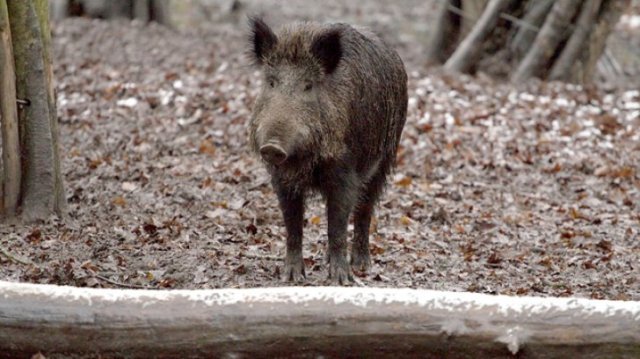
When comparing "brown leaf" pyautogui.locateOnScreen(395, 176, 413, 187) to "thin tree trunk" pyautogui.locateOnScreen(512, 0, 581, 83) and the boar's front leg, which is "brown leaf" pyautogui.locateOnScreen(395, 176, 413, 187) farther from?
"thin tree trunk" pyautogui.locateOnScreen(512, 0, 581, 83)

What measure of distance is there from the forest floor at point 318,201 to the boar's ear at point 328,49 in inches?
34.1

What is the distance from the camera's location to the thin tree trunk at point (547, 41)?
14.4m

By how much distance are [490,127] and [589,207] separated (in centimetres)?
256

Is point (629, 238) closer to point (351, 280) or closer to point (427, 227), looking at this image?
point (427, 227)

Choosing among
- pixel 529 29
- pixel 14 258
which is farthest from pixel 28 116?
pixel 529 29

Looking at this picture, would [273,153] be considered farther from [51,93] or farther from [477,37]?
[477,37]

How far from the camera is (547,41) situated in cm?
1449

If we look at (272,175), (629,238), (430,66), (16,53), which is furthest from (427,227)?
(430,66)

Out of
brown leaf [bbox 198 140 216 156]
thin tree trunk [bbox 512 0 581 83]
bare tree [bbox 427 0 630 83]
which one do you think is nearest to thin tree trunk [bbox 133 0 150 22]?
bare tree [bbox 427 0 630 83]

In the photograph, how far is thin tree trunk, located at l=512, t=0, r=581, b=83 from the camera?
14375mm

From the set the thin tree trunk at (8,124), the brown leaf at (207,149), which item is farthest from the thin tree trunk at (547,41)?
the thin tree trunk at (8,124)

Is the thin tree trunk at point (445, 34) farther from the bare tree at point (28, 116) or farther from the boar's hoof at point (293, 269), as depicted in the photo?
the boar's hoof at point (293, 269)

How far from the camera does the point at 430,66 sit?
51.4ft

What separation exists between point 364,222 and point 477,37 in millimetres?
8527
